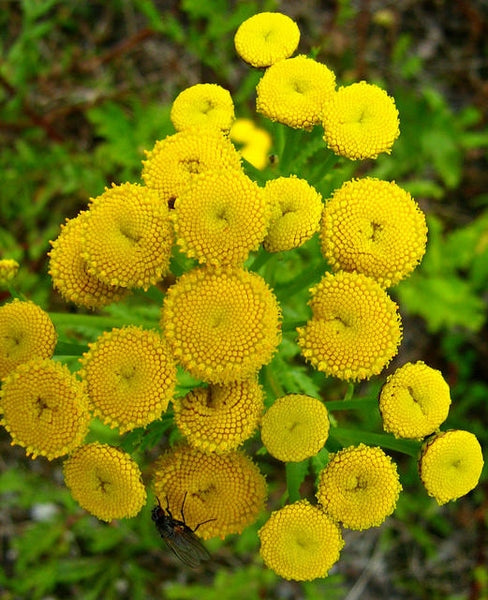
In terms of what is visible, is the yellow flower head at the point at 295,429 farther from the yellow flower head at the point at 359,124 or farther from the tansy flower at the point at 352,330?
the yellow flower head at the point at 359,124

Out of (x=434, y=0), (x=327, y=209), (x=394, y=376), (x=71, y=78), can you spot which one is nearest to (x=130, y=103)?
(x=71, y=78)

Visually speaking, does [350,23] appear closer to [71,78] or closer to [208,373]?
[71,78]

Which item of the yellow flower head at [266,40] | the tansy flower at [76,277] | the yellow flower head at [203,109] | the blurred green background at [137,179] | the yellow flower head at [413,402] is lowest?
the blurred green background at [137,179]

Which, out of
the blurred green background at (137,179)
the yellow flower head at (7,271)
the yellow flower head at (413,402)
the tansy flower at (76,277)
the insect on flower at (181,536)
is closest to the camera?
the yellow flower head at (413,402)

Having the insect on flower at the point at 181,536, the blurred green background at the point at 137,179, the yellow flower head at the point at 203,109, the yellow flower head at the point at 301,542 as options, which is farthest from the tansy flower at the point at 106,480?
the blurred green background at the point at 137,179

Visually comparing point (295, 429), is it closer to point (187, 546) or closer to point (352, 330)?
point (352, 330)

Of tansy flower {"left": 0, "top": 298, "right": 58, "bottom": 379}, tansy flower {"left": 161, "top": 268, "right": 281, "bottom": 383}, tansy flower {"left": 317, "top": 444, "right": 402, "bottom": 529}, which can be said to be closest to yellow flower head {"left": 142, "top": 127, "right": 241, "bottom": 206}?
tansy flower {"left": 161, "top": 268, "right": 281, "bottom": 383}

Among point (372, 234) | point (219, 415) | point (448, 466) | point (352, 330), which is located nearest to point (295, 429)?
point (219, 415)
